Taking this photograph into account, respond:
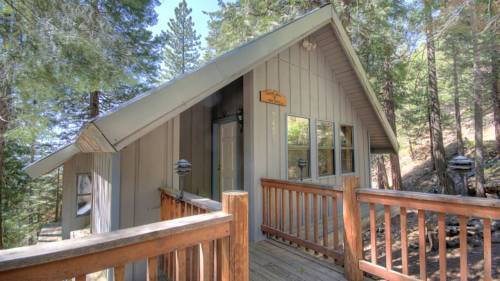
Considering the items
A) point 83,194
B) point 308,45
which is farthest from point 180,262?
point 83,194

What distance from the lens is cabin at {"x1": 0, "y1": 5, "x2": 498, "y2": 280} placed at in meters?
1.47

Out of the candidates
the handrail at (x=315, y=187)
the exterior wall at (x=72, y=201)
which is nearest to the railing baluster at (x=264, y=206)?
the handrail at (x=315, y=187)

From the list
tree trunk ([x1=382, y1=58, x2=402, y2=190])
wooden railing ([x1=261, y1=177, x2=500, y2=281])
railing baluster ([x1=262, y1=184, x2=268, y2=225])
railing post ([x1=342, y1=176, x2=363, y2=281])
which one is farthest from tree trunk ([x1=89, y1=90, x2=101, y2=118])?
tree trunk ([x1=382, y1=58, x2=402, y2=190])

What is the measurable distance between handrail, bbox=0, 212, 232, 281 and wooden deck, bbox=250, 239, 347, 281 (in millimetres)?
1734

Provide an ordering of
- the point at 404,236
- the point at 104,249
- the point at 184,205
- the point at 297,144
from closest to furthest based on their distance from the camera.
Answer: the point at 104,249 < the point at 404,236 < the point at 184,205 < the point at 297,144

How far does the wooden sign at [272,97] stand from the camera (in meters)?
4.32

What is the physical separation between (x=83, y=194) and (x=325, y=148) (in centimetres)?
661

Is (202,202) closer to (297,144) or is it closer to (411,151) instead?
(297,144)

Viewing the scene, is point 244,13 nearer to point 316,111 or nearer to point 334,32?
point 334,32

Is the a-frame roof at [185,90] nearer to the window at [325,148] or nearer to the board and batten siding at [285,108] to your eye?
the board and batten siding at [285,108]

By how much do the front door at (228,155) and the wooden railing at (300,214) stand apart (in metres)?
1.15

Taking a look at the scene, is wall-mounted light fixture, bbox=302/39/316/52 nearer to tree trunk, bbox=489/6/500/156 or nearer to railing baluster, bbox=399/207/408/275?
railing baluster, bbox=399/207/408/275

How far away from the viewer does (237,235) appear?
5.15 ft

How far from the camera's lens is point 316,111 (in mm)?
5465
